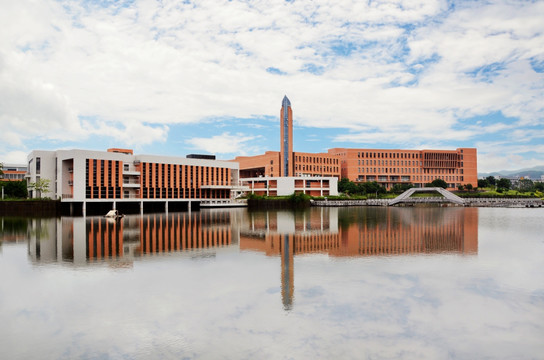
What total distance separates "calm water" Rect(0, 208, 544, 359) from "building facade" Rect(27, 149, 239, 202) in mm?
47456

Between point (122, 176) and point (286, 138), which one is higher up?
point (286, 138)

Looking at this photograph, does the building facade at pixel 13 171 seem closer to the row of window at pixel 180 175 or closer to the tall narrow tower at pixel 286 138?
the row of window at pixel 180 175

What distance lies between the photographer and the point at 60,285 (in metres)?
15.4

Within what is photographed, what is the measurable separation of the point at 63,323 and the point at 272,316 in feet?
18.8

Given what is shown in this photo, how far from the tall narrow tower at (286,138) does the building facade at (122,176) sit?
1169 inches

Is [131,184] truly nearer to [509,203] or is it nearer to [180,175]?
[180,175]

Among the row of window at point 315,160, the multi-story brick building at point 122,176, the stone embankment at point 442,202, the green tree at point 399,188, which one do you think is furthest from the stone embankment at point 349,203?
the green tree at point 399,188

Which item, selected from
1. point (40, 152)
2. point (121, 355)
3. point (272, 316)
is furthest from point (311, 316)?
point (40, 152)

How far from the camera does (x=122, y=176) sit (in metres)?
73.2

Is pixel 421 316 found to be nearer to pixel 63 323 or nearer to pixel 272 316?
pixel 272 316

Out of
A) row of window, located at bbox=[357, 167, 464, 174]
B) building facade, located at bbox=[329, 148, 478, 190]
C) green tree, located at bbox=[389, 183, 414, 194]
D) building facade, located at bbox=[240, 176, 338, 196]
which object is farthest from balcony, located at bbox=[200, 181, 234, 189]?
row of window, located at bbox=[357, 167, 464, 174]

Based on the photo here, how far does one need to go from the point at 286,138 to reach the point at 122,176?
52.1m

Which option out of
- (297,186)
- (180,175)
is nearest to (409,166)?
(297,186)

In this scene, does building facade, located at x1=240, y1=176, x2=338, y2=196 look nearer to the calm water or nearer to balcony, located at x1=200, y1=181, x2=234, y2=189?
balcony, located at x1=200, y1=181, x2=234, y2=189
